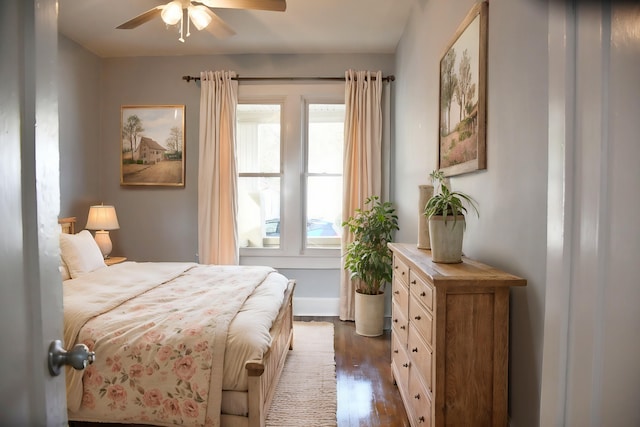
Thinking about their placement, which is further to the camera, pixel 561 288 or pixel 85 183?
pixel 85 183

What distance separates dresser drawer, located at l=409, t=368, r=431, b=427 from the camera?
5.52 ft

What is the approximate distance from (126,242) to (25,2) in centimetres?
445

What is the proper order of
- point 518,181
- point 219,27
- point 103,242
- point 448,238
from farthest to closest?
point 103,242, point 219,27, point 448,238, point 518,181

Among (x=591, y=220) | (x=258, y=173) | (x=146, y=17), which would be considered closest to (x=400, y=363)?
(x=591, y=220)

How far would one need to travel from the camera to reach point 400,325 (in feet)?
7.89

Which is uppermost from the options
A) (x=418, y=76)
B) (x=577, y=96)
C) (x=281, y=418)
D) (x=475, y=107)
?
(x=418, y=76)

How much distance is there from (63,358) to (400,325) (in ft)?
6.50

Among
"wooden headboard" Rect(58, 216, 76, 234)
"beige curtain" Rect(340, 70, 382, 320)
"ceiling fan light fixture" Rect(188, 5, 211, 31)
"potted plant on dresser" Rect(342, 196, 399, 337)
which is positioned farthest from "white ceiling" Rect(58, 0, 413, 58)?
"wooden headboard" Rect(58, 216, 76, 234)

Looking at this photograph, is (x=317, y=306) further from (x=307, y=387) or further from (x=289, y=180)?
(x=307, y=387)

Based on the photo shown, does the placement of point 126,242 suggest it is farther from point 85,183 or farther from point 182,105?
point 182,105

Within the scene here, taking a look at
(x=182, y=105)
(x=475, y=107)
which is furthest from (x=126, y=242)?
(x=475, y=107)

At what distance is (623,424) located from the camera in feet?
2.08

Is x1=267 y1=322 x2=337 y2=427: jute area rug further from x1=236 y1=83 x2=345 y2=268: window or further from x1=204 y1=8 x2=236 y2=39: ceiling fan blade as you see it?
x1=204 y1=8 x2=236 y2=39: ceiling fan blade

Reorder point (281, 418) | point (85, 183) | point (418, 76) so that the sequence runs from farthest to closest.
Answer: point (85, 183) → point (418, 76) → point (281, 418)
